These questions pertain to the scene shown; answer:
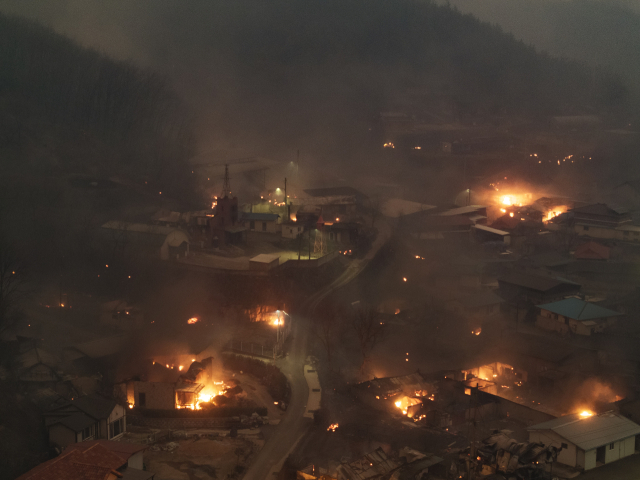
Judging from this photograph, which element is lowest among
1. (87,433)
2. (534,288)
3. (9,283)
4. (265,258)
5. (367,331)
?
(87,433)

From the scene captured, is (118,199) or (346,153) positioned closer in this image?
(118,199)

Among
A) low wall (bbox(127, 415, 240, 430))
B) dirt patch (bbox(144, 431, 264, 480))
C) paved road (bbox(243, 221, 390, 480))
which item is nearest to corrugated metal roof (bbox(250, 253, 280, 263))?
paved road (bbox(243, 221, 390, 480))

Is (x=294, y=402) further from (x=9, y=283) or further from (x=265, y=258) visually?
(x=9, y=283)

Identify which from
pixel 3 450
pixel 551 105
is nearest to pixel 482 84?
pixel 551 105

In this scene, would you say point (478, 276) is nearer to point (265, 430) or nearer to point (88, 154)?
point (265, 430)

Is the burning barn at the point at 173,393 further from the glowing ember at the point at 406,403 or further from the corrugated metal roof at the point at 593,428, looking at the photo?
the corrugated metal roof at the point at 593,428

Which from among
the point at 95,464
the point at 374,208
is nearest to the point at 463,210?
the point at 374,208
